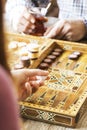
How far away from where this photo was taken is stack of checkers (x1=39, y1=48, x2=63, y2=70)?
1374 mm

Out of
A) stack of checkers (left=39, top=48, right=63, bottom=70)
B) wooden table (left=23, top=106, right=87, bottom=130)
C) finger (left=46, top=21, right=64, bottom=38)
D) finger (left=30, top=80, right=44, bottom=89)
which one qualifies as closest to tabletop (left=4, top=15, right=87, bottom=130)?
wooden table (left=23, top=106, right=87, bottom=130)

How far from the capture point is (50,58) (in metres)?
1.46

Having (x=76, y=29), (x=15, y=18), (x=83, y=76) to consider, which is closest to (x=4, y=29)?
(x=83, y=76)

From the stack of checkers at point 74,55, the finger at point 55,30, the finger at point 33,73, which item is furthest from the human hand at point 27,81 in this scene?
the finger at point 55,30

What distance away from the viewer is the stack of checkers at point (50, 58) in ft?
4.51

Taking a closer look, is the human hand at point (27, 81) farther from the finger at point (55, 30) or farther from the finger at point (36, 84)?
the finger at point (55, 30)

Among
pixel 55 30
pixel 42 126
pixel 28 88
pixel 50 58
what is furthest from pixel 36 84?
pixel 55 30

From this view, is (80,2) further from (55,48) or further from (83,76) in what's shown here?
(83,76)

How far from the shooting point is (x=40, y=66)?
138cm

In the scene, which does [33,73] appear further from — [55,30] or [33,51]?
[55,30]

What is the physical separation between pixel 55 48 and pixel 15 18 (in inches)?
15.9

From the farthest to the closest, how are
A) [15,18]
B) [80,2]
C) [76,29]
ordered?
[80,2] → [15,18] → [76,29]

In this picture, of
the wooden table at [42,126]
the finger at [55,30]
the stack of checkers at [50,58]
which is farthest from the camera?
the finger at [55,30]

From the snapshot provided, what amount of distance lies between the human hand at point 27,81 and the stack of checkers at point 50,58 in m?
0.22
